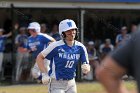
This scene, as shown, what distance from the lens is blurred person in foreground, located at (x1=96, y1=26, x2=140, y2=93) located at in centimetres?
308

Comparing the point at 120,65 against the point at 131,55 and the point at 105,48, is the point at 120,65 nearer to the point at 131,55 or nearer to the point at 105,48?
the point at 131,55

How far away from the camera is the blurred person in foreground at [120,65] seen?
3084 mm

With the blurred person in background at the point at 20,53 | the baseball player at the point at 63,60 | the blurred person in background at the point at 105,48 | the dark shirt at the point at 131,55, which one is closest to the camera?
the dark shirt at the point at 131,55

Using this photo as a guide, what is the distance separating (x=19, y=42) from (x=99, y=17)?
2.91m

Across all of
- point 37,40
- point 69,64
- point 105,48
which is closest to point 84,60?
point 69,64

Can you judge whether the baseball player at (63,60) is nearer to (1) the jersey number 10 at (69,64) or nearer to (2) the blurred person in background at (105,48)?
(1) the jersey number 10 at (69,64)

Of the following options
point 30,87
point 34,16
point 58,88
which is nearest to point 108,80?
point 58,88

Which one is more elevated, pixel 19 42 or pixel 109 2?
pixel 109 2

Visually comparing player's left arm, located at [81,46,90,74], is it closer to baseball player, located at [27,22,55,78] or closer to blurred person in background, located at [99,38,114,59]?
baseball player, located at [27,22,55,78]

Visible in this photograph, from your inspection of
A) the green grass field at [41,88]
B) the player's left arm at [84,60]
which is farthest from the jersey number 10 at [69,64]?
the green grass field at [41,88]

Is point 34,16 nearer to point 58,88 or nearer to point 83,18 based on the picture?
point 83,18

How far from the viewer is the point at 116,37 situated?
17.4 metres

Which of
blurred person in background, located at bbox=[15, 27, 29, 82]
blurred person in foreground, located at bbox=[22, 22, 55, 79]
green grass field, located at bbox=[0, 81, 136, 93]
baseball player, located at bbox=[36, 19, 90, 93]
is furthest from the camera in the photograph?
blurred person in background, located at bbox=[15, 27, 29, 82]

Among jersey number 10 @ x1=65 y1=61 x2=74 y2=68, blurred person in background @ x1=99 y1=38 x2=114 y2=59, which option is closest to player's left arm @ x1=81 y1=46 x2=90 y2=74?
jersey number 10 @ x1=65 y1=61 x2=74 y2=68
